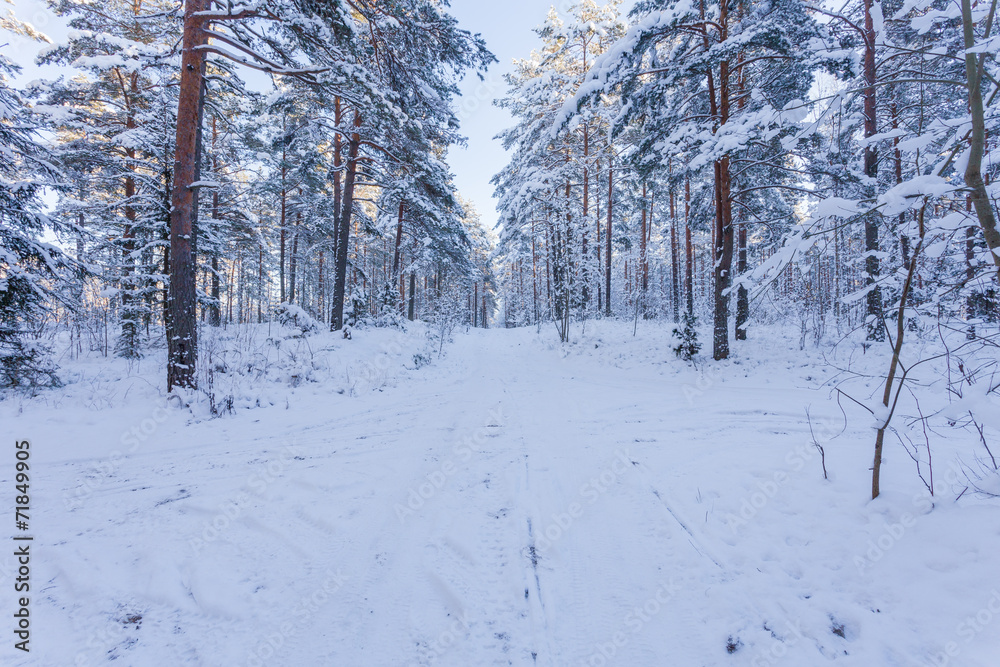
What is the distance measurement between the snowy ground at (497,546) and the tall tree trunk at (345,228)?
6.66 metres

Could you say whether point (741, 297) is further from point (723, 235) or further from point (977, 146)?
point (977, 146)

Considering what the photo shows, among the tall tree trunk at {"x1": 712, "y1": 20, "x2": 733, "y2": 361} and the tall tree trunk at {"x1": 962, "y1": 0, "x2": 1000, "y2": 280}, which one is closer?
the tall tree trunk at {"x1": 962, "y1": 0, "x2": 1000, "y2": 280}

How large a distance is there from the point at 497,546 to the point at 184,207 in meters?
6.90

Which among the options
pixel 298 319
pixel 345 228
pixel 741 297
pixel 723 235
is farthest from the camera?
pixel 345 228

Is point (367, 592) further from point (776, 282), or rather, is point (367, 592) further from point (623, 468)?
point (776, 282)

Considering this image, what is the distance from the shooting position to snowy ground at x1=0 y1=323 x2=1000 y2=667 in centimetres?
164

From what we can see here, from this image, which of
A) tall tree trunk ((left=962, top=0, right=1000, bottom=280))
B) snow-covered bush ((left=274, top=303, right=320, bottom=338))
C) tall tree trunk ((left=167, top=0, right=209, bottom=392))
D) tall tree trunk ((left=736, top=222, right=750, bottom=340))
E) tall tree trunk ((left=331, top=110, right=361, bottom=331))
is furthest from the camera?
tall tree trunk ((left=331, top=110, right=361, bottom=331))

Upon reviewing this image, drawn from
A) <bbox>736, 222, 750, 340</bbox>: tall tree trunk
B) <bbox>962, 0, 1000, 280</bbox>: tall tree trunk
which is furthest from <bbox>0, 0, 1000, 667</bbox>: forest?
<bbox>736, 222, 750, 340</bbox>: tall tree trunk

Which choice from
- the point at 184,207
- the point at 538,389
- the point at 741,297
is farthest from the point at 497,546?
the point at 741,297

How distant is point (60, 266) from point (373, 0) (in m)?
7.52

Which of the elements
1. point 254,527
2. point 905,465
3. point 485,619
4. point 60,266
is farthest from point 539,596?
point 60,266

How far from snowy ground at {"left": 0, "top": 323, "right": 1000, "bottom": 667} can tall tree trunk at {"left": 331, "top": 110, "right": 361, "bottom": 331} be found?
6655 millimetres

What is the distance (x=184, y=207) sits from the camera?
5.63 m

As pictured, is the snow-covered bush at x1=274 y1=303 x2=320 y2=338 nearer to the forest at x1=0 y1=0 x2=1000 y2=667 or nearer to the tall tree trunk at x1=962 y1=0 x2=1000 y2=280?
the forest at x1=0 y1=0 x2=1000 y2=667
